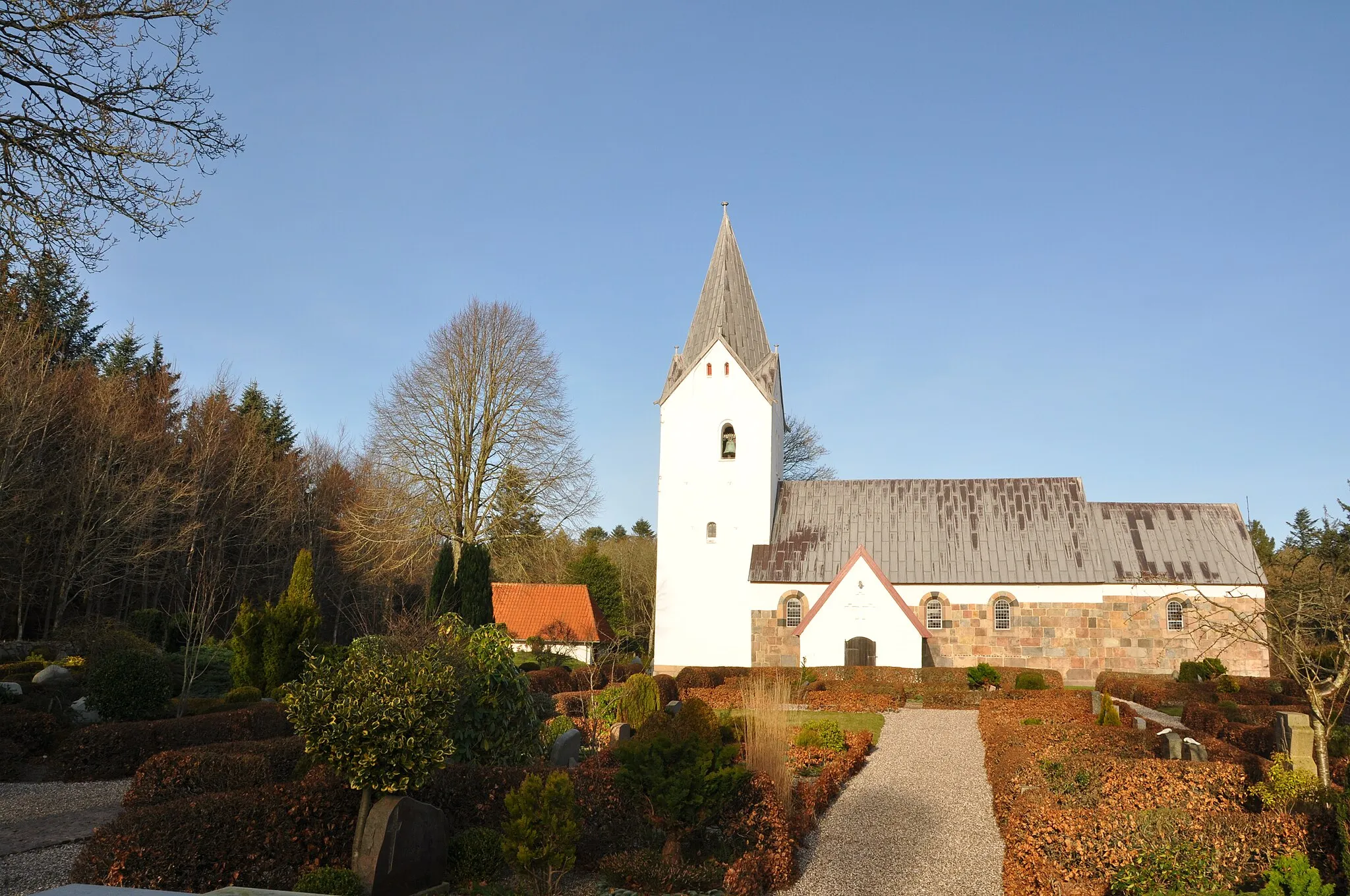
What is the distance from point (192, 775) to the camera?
801cm

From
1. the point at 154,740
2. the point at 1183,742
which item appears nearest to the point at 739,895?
the point at 1183,742

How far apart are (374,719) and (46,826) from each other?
4105mm

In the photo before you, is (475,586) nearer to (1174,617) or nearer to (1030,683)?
(1030,683)

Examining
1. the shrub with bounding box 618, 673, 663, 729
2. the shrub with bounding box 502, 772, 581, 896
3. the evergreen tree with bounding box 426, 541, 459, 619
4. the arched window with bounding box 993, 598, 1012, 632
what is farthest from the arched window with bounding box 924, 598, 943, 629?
the shrub with bounding box 502, 772, 581, 896

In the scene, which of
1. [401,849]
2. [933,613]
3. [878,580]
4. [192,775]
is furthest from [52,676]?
[933,613]

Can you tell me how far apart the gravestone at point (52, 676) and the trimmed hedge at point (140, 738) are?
4.24 meters

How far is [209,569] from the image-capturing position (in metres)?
28.0

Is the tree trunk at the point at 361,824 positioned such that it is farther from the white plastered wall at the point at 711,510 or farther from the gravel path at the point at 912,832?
the white plastered wall at the point at 711,510

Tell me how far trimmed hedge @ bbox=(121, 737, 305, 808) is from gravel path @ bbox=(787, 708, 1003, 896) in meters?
4.73

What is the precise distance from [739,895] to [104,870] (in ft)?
14.1

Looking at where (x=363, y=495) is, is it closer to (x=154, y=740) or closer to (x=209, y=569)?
(x=209, y=569)

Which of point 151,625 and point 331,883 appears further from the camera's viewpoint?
point 151,625

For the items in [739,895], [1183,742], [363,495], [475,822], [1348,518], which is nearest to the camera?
[739,895]

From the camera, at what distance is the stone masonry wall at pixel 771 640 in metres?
26.6
